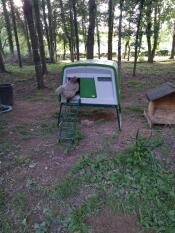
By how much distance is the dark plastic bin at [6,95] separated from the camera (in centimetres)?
630

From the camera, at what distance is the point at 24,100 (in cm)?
723

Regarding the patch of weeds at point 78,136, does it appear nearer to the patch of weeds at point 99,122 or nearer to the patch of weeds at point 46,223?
the patch of weeds at point 99,122

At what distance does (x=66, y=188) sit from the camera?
290 cm

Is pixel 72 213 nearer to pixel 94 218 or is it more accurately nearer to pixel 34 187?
pixel 94 218

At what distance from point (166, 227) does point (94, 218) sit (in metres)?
0.74

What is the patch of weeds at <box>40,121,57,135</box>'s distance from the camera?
4608mm

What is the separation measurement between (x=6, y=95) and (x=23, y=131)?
2.13 metres

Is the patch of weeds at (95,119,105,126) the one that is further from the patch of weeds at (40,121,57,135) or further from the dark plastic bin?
the dark plastic bin

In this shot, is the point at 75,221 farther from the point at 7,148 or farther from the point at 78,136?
the point at 7,148

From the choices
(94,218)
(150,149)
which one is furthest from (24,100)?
(94,218)

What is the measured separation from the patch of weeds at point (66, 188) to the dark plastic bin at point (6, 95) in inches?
160

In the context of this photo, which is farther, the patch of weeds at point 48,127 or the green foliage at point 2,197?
the patch of weeds at point 48,127

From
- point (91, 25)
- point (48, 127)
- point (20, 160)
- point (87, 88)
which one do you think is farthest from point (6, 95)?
point (91, 25)

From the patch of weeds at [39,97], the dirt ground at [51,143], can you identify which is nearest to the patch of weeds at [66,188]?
the dirt ground at [51,143]
